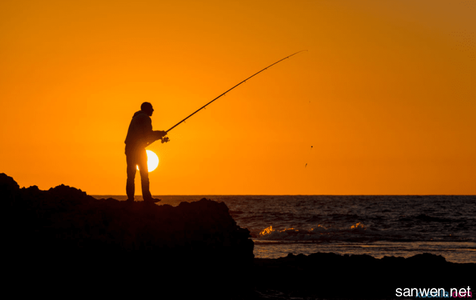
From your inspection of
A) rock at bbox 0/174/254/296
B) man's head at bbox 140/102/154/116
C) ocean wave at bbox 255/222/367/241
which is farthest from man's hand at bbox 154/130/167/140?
ocean wave at bbox 255/222/367/241

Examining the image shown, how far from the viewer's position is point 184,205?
847 centimetres

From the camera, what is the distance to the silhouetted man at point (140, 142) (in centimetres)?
784

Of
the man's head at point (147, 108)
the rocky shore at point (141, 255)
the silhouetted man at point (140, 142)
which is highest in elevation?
the man's head at point (147, 108)

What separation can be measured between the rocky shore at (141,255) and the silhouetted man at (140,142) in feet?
1.27

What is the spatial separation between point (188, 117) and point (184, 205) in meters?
2.02

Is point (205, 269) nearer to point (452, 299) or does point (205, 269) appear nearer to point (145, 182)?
point (145, 182)

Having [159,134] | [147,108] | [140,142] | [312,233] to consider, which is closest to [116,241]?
[140,142]

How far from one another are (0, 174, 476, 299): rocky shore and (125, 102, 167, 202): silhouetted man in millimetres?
388

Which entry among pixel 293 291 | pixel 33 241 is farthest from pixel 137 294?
pixel 293 291

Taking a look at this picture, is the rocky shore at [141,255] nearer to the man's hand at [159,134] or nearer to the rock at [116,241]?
the rock at [116,241]

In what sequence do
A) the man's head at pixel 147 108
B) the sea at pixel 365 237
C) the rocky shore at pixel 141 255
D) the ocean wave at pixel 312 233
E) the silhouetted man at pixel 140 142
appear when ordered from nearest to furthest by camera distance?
1. the rocky shore at pixel 141 255
2. the silhouetted man at pixel 140 142
3. the man's head at pixel 147 108
4. the sea at pixel 365 237
5. the ocean wave at pixel 312 233

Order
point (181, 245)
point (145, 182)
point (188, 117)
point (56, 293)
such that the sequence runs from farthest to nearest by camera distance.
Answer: point (188, 117), point (145, 182), point (181, 245), point (56, 293)

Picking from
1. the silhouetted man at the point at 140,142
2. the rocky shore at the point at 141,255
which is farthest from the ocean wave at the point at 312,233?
the silhouetted man at the point at 140,142

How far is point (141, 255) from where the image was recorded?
7047 millimetres
